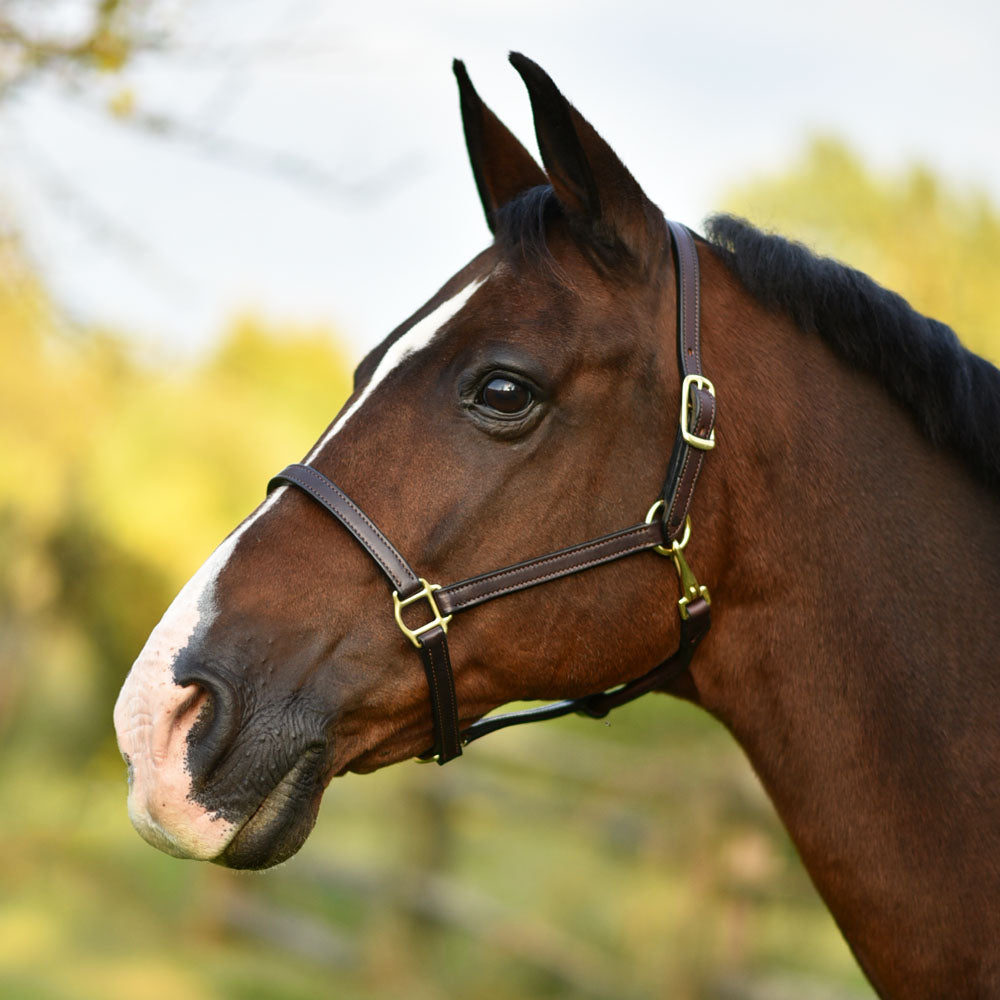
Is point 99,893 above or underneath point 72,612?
underneath

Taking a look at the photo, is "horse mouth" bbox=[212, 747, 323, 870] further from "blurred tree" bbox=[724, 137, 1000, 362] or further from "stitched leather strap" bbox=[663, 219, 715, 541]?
"blurred tree" bbox=[724, 137, 1000, 362]

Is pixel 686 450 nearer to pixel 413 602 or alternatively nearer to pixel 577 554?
pixel 577 554

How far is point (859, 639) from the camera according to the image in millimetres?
2264

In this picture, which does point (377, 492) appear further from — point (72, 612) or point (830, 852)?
point (72, 612)

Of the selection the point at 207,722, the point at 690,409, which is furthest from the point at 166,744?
the point at 690,409

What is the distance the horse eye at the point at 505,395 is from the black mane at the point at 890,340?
2.12ft

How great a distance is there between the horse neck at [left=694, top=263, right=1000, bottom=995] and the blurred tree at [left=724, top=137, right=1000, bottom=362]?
4.61 meters

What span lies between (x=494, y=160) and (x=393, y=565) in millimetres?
1248

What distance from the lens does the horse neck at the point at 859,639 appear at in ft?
7.07

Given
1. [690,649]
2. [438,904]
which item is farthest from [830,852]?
[438,904]

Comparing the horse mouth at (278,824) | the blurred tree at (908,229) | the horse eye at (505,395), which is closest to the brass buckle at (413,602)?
the horse mouth at (278,824)

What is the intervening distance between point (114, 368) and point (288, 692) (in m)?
4.37

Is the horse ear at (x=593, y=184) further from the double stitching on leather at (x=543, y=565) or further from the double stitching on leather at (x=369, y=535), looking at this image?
Result: the double stitching on leather at (x=369, y=535)

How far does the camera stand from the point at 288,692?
6.80 feet
